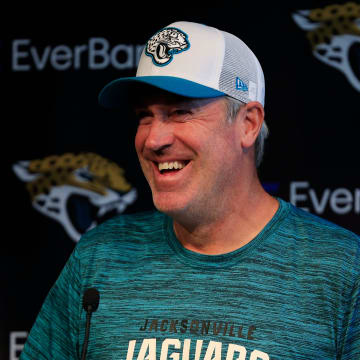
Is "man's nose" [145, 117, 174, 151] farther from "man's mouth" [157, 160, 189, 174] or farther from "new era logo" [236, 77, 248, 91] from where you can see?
"new era logo" [236, 77, 248, 91]

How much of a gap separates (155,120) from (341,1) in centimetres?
102

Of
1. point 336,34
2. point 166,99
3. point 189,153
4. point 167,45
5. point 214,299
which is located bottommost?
point 214,299

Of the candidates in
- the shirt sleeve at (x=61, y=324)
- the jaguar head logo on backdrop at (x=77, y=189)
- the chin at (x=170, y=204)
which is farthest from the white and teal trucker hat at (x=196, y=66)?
the jaguar head logo on backdrop at (x=77, y=189)

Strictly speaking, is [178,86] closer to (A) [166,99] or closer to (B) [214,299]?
(A) [166,99]

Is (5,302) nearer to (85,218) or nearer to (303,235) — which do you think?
(85,218)

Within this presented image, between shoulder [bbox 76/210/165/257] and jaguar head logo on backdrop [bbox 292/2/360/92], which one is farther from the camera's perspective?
jaguar head logo on backdrop [bbox 292/2/360/92]

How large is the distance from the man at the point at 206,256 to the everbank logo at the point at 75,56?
71 centimetres

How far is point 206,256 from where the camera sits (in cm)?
154

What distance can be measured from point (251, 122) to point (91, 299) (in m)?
0.57

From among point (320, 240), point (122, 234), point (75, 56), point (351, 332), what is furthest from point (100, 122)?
point (351, 332)

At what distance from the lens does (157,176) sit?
5.06 ft

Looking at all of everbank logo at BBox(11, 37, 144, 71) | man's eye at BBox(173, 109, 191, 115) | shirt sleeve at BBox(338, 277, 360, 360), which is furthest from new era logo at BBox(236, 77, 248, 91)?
everbank logo at BBox(11, 37, 144, 71)

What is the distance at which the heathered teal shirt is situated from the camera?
1.42 m

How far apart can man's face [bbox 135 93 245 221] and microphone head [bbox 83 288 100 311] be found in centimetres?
25
